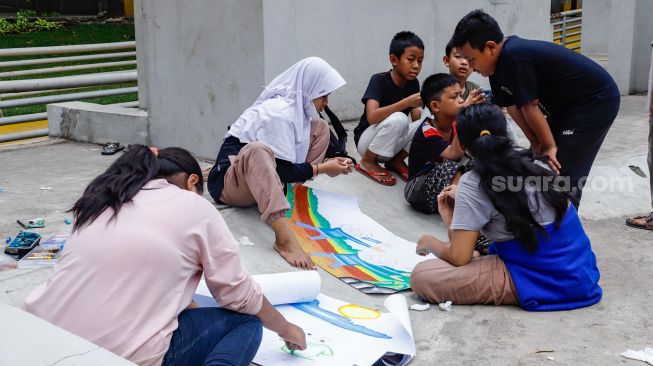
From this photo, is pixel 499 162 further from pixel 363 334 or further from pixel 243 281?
pixel 243 281

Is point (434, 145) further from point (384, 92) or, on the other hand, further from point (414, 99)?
point (384, 92)

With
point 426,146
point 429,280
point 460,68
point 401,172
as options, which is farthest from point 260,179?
point 460,68

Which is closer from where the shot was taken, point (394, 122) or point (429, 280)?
point (429, 280)

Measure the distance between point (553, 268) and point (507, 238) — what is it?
25 centimetres

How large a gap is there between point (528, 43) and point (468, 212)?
130cm

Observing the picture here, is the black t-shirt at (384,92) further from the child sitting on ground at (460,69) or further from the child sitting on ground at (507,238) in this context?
the child sitting on ground at (507,238)

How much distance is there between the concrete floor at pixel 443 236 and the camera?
11.7ft

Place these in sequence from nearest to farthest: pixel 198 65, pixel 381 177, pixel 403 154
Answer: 1. pixel 381 177
2. pixel 403 154
3. pixel 198 65

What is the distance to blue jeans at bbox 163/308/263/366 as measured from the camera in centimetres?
271

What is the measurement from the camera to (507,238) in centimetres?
389

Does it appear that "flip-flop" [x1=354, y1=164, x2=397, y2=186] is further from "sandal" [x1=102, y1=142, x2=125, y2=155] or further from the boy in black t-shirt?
"sandal" [x1=102, y1=142, x2=125, y2=155]

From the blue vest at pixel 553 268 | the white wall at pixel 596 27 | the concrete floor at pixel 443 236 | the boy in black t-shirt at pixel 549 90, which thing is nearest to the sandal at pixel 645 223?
the concrete floor at pixel 443 236

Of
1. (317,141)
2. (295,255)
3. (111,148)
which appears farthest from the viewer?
(111,148)

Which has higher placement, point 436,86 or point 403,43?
point 403,43
